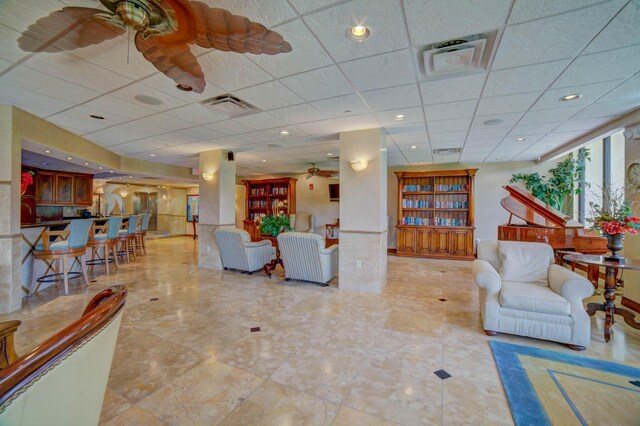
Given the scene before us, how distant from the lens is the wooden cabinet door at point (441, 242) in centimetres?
694

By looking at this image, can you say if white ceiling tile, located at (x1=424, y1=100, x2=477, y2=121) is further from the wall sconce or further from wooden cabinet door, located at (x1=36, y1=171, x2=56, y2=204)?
wooden cabinet door, located at (x1=36, y1=171, x2=56, y2=204)

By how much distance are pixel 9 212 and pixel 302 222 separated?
646cm

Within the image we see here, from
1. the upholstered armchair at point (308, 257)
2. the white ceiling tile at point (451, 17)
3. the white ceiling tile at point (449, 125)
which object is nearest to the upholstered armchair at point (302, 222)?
the upholstered armchair at point (308, 257)

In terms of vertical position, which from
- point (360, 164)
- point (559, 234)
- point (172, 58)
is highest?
point (172, 58)

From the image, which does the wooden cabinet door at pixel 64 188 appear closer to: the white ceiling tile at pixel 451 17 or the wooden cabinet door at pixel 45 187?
the wooden cabinet door at pixel 45 187

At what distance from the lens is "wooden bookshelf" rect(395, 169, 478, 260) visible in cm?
686

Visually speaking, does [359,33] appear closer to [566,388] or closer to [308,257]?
[566,388]

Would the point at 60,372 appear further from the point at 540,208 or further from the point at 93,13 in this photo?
the point at 540,208

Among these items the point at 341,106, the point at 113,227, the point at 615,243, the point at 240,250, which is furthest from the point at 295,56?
the point at 113,227

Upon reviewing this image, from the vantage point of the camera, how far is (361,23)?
1.81 metres

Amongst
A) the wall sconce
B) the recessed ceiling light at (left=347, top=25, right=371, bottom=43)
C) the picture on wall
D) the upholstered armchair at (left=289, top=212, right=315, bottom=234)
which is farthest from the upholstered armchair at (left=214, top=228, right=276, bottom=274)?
the picture on wall

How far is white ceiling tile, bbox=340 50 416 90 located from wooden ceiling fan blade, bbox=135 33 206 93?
4.04 ft

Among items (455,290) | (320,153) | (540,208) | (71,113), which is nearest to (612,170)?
(540,208)

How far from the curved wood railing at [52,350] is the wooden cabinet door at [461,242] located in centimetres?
731
